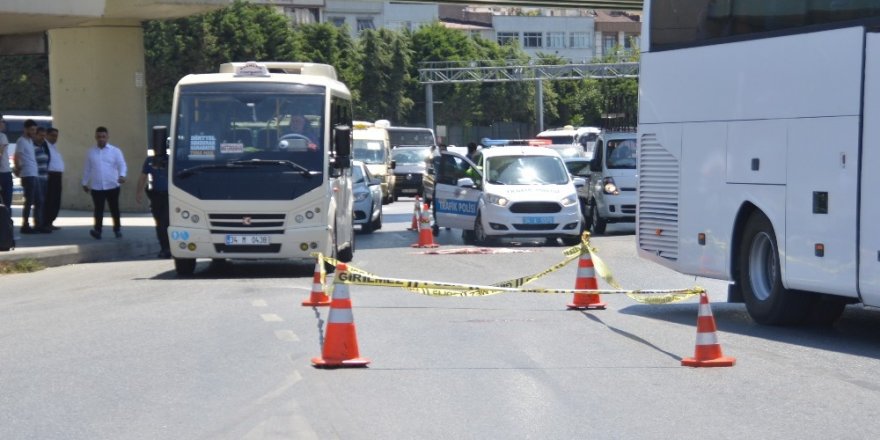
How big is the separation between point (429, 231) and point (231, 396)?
15896mm

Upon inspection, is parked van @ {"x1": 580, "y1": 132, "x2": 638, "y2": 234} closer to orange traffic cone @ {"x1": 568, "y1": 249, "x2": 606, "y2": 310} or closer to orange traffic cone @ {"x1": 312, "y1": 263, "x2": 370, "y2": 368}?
orange traffic cone @ {"x1": 568, "y1": 249, "x2": 606, "y2": 310}

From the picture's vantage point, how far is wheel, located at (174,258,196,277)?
18.2 m

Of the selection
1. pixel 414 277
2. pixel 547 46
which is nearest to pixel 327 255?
pixel 414 277

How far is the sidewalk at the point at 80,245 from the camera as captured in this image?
66.0 feet

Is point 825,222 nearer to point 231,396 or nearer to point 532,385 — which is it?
point 532,385

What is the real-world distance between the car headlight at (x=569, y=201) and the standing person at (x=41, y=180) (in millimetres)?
9382

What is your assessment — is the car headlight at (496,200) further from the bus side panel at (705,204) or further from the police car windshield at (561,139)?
A: the police car windshield at (561,139)

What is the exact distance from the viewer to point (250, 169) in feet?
57.2

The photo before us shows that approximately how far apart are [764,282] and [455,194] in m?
12.9

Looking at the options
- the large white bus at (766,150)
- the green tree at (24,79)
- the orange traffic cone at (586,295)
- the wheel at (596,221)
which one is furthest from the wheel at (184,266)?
the green tree at (24,79)

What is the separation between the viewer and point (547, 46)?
127m

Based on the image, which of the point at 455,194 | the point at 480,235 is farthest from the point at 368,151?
the point at 480,235

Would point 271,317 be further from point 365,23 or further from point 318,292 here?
point 365,23

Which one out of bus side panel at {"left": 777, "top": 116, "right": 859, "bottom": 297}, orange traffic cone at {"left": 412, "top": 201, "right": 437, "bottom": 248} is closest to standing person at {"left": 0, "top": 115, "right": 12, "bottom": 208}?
orange traffic cone at {"left": 412, "top": 201, "right": 437, "bottom": 248}
